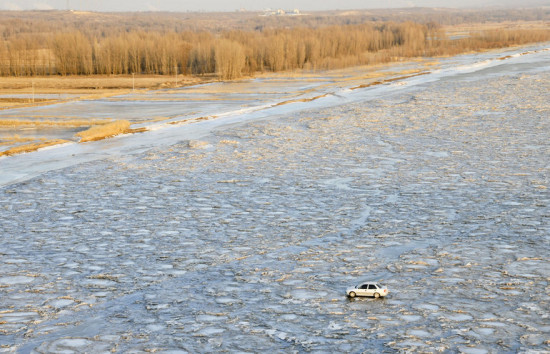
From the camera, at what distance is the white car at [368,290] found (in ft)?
24.2

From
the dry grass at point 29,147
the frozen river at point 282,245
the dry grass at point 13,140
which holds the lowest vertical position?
the dry grass at point 13,140

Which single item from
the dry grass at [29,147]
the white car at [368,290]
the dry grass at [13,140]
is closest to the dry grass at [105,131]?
the dry grass at [29,147]

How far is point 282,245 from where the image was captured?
9523mm

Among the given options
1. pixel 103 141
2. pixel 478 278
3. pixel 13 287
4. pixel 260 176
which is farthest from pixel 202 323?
pixel 103 141

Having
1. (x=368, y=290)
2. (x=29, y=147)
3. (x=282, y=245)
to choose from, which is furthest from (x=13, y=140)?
(x=368, y=290)

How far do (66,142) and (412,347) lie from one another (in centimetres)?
1732

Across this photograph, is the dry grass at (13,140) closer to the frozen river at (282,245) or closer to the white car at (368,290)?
the frozen river at (282,245)

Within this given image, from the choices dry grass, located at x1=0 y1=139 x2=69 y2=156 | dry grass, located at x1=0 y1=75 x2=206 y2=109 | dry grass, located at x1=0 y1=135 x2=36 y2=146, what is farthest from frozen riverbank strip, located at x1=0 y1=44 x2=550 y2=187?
dry grass, located at x1=0 y1=75 x2=206 y2=109

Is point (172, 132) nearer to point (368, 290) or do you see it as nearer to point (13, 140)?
point (13, 140)

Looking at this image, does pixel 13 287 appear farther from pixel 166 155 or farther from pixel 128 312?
pixel 166 155

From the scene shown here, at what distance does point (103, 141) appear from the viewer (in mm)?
21531

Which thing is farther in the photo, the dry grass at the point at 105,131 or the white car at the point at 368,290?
the dry grass at the point at 105,131

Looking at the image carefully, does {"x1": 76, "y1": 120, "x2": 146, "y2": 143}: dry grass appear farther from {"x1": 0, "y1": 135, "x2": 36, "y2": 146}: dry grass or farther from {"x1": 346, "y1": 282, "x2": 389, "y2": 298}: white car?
{"x1": 346, "y1": 282, "x2": 389, "y2": 298}: white car

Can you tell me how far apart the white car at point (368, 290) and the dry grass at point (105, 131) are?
15813 millimetres
